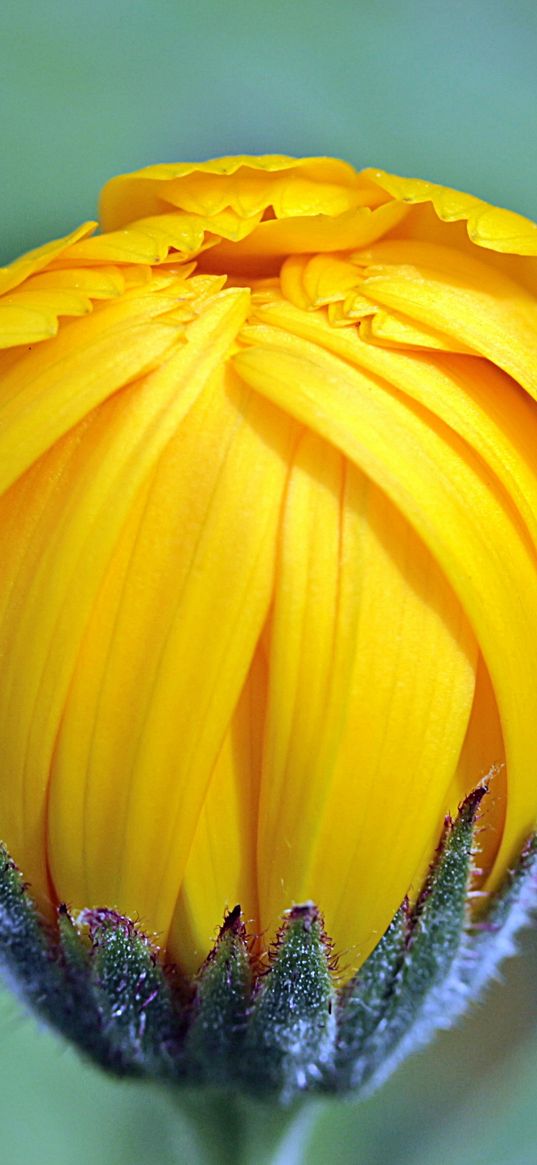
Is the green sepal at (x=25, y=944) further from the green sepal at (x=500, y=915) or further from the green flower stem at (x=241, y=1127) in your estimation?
the green sepal at (x=500, y=915)

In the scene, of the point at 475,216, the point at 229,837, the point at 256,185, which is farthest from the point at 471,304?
the point at 229,837

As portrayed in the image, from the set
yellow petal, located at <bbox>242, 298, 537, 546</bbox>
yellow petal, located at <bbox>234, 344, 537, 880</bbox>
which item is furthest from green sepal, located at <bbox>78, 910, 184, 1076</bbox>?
yellow petal, located at <bbox>242, 298, 537, 546</bbox>

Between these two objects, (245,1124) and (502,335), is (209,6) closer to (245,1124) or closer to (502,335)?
(502,335)

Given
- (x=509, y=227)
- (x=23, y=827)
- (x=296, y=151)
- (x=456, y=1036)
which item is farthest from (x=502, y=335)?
(x=456, y=1036)

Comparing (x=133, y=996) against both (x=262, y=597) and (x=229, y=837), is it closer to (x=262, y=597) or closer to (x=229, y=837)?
(x=229, y=837)

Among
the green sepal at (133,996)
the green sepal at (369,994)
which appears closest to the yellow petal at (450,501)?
the green sepal at (369,994)
